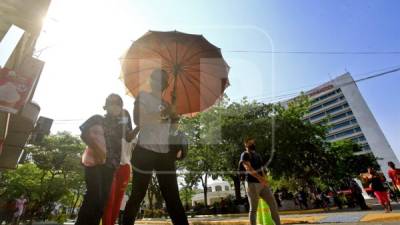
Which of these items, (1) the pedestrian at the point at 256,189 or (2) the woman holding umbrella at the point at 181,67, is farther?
(1) the pedestrian at the point at 256,189

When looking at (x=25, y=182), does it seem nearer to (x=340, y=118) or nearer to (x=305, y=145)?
(x=305, y=145)

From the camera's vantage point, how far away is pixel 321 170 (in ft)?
82.1

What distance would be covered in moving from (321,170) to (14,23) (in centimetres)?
2456

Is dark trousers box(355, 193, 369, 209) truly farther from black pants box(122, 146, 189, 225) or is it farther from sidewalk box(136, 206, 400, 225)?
black pants box(122, 146, 189, 225)

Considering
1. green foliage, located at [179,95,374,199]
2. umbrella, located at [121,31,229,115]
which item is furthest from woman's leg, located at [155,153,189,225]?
green foliage, located at [179,95,374,199]

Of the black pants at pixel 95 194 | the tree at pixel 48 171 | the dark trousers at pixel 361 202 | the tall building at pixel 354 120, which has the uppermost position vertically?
the tall building at pixel 354 120

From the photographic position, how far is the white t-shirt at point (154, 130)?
291 cm

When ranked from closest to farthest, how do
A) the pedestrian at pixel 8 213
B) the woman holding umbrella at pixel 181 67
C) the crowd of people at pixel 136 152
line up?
the crowd of people at pixel 136 152, the woman holding umbrella at pixel 181 67, the pedestrian at pixel 8 213

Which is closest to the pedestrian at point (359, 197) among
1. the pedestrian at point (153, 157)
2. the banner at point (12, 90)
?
the pedestrian at point (153, 157)

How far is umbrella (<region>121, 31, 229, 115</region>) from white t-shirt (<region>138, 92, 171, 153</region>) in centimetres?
158

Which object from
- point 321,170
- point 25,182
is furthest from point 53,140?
point 321,170

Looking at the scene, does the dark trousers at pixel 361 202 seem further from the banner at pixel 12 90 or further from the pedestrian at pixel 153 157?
the banner at pixel 12 90

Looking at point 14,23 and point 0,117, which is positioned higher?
point 14,23

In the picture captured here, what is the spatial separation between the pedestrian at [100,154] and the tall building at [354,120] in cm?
9344
